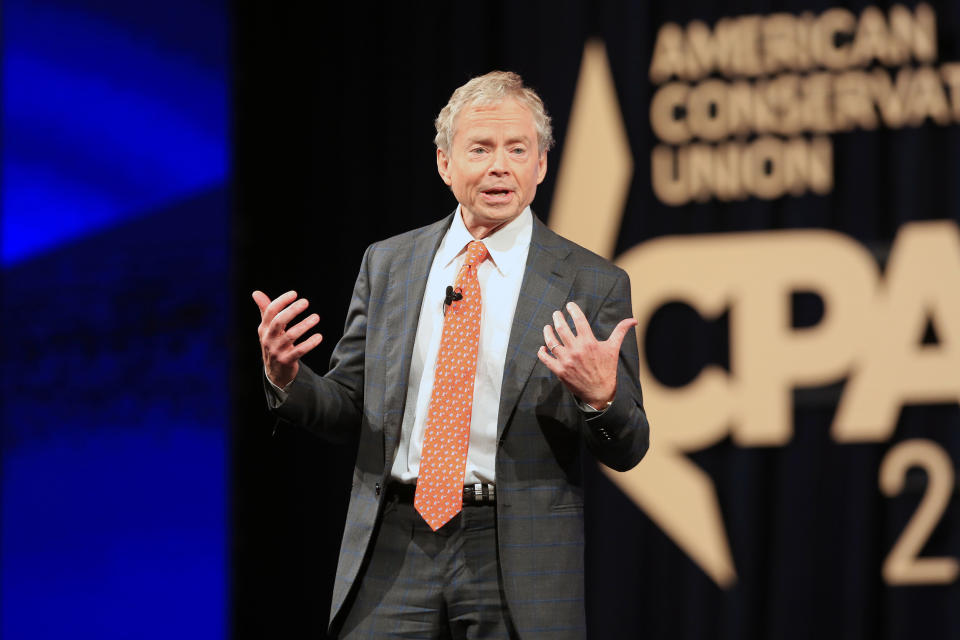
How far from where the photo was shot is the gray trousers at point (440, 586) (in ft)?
6.18

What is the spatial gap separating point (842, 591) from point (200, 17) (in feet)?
9.77

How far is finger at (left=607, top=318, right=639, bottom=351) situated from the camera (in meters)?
1.82

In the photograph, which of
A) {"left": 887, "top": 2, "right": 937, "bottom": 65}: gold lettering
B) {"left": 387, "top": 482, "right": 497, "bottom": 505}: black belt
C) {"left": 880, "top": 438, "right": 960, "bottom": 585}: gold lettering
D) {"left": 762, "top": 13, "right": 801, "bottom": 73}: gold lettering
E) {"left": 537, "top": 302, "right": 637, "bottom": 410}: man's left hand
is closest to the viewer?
{"left": 537, "top": 302, "right": 637, "bottom": 410}: man's left hand

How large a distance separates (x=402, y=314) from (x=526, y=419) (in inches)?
11.9

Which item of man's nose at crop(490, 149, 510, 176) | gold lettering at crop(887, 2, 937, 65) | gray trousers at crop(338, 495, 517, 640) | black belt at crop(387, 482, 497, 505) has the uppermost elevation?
gold lettering at crop(887, 2, 937, 65)

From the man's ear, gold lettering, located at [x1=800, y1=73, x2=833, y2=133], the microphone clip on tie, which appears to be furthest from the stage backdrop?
the microphone clip on tie

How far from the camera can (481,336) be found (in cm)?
201

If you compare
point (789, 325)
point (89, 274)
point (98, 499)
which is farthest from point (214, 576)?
point (789, 325)

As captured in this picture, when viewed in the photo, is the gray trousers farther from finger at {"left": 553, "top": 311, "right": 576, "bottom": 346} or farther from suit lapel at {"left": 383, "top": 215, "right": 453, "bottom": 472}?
finger at {"left": 553, "top": 311, "right": 576, "bottom": 346}

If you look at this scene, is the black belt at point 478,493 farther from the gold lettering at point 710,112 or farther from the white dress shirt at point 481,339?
the gold lettering at point 710,112

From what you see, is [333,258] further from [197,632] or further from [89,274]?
[197,632]

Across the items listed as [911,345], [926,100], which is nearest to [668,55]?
[926,100]

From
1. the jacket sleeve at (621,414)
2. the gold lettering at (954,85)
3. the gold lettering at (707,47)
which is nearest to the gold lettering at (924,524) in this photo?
the gold lettering at (954,85)

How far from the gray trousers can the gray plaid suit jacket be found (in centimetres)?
4
